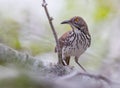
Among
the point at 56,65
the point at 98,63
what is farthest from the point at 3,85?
the point at 98,63

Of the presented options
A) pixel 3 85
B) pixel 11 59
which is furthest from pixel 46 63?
pixel 3 85

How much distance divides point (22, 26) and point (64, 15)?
1797 mm

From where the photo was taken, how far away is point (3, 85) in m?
1.21

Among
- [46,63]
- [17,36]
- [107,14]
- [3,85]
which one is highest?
[107,14]

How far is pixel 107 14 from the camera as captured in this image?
5.57m

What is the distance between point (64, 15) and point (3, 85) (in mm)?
4782

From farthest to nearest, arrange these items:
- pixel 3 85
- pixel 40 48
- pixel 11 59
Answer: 1. pixel 40 48
2. pixel 11 59
3. pixel 3 85

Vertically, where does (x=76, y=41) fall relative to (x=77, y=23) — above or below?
below

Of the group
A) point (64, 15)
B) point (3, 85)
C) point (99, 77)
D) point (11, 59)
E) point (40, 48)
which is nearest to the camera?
point (3, 85)

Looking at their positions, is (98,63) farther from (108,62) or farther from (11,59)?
(11,59)

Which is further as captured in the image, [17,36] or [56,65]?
[17,36]

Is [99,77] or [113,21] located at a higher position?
[113,21]

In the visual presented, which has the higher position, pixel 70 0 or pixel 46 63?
pixel 70 0

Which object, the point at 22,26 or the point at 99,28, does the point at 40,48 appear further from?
the point at 99,28
